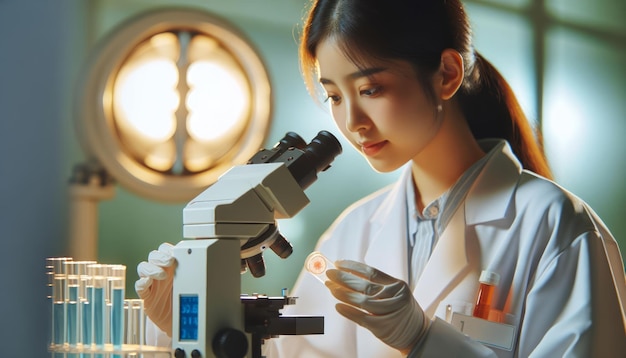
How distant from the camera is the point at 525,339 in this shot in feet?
5.49

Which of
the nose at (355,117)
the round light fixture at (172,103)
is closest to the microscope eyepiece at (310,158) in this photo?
the nose at (355,117)

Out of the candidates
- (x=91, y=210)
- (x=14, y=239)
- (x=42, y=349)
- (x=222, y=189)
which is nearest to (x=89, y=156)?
(x=91, y=210)

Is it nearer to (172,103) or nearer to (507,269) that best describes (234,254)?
(507,269)

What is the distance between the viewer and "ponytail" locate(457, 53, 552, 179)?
1.94 meters

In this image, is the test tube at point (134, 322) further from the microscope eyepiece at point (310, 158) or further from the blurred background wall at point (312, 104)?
the blurred background wall at point (312, 104)

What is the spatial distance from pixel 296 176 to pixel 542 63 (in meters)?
1.66

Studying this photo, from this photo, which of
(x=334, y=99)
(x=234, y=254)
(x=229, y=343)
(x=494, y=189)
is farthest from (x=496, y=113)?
(x=229, y=343)

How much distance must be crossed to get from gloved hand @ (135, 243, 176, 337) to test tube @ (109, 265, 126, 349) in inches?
1.3

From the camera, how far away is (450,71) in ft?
5.95

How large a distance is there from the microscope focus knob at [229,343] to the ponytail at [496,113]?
0.84 m

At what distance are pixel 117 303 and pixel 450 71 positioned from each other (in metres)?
0.85

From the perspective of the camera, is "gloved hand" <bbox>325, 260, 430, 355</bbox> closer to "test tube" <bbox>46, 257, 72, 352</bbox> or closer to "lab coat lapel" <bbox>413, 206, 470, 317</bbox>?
"lab coat lapel" <bbox>413, 206, 470, 317</bbox>

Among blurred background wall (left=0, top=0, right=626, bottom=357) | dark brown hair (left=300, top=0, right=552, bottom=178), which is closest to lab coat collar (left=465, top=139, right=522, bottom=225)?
dark brown hair (left=300, top=0, right=552, bottom=178)

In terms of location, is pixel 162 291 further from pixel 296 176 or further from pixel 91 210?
pixel 91 210
